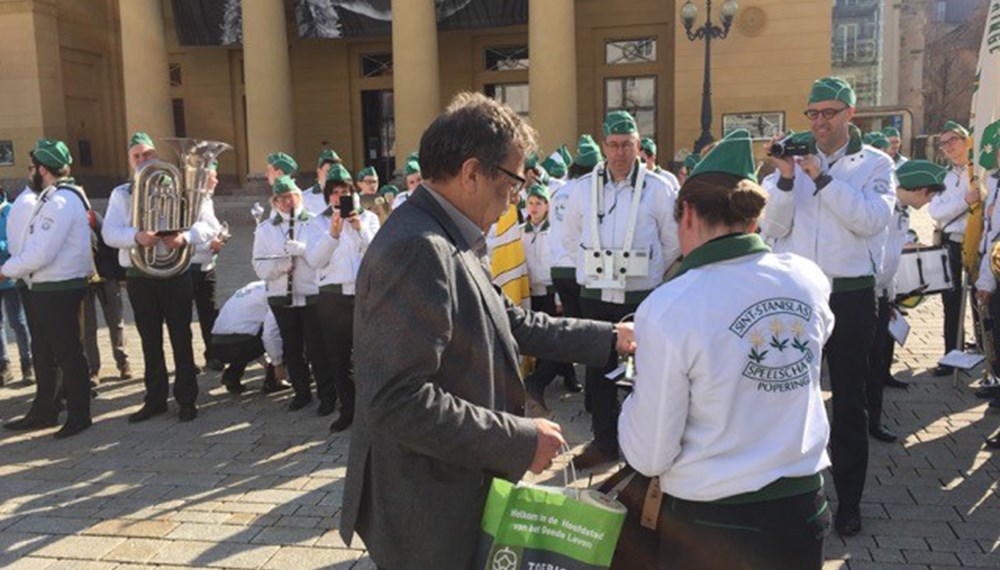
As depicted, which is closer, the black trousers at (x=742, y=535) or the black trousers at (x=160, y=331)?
the black trousers at (x=742, y=535)

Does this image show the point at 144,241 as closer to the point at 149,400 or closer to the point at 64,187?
the point at 64,187

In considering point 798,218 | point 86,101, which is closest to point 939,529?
point 798,218

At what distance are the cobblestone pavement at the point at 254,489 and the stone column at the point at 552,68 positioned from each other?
47.5 feet

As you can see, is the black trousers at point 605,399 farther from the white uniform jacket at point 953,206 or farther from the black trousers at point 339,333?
the white uniform jacket at point 953,206

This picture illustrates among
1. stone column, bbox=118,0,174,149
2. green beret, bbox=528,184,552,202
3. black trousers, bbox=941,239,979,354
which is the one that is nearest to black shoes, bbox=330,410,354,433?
green beret, bbox=528,184,552,202

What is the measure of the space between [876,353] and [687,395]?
383 cm

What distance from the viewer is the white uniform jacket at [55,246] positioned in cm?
618

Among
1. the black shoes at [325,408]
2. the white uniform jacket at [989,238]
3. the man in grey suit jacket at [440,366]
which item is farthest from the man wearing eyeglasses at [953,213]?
the man in grey suit jacket at [440,366]

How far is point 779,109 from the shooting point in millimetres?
21547

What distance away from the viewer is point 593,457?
5.48 metres

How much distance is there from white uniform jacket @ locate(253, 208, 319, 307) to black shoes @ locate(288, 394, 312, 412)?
852mm

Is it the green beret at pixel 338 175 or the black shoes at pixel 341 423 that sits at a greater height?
the green beret at pixel 338 175

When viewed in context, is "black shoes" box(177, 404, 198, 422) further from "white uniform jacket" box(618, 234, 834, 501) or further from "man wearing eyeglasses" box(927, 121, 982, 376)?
"man wearing eyeglasses" box(927, 121, 982, 376)

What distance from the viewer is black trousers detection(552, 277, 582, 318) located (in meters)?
7.40
